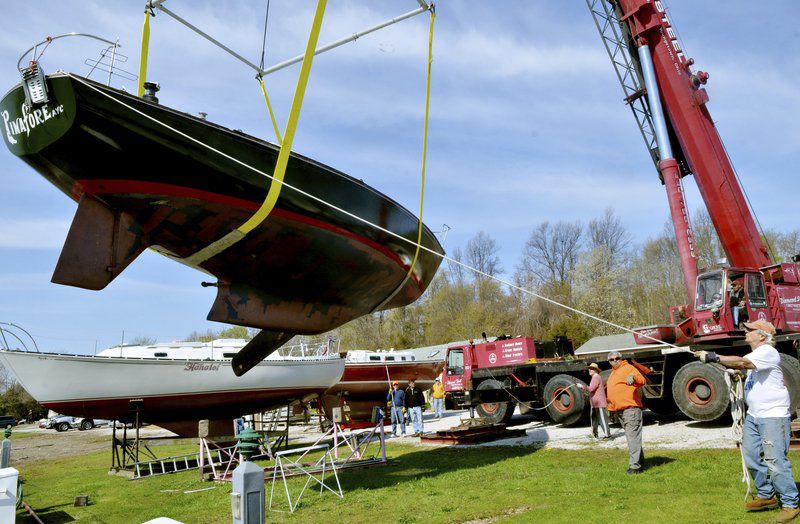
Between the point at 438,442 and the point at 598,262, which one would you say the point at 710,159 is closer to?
the point at 438,442

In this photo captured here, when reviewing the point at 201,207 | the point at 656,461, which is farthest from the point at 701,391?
the point at 201,207

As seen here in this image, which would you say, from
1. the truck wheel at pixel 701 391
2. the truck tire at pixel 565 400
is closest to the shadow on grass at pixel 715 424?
the truck wheel at pixel 701 391

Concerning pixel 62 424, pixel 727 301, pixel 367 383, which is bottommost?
pixel 62 424

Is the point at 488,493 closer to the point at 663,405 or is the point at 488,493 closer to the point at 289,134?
the point at 289,134

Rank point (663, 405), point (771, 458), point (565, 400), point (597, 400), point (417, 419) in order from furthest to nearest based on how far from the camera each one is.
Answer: point (417, 419) < point (565, 400) < point (663, 405) < point (597, 400) < point (771, 458)

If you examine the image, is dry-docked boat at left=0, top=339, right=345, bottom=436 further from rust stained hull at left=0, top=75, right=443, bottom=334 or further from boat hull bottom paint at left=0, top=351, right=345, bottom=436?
rust stained hull at left=0, top=75, right=443, bottom=334

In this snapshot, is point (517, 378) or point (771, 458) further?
point (517, 378)

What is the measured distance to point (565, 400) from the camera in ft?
37.9

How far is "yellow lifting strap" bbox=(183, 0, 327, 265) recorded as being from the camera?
530cm

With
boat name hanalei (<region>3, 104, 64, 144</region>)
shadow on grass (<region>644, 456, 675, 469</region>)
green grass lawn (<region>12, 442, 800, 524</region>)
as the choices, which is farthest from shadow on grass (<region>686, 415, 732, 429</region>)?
boat name hanalei (<region>3, 104, 64, 144</region>)

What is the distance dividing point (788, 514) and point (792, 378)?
5.51 m

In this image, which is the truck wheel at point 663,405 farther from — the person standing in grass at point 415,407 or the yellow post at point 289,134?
the yellow post at point 289,134

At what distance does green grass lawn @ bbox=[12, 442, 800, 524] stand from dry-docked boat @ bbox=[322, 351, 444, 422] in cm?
895

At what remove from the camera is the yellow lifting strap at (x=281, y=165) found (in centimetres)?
530
